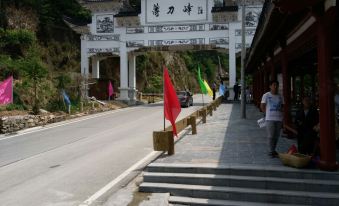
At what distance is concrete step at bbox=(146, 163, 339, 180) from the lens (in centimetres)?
744

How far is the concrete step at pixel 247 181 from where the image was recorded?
23.6 feet

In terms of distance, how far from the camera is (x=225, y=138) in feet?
42.3

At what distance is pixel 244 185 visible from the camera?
7559 mm

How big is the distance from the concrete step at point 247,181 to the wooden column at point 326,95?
52 cm

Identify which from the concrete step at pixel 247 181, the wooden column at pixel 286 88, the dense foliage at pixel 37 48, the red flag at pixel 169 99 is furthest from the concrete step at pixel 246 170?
the dense foliage at pixel 37 48

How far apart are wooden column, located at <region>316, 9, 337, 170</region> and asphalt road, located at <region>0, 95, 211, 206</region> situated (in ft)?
13.9

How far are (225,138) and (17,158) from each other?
19.7ft

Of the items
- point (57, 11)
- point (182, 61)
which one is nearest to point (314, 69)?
point (57, 11)

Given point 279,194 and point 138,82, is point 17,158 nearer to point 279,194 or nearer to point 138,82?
point 279,194

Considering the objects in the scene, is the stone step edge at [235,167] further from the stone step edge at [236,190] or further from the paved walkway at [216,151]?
the stone step edge at [236,190]

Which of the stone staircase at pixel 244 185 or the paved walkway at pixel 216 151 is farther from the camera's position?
the paved walkway at pixel 216 151

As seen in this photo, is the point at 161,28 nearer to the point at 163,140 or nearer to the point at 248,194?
the point at 163,140

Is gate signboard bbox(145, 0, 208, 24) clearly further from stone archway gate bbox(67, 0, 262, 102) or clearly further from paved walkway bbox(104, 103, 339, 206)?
paved walkway bbox(104, 103, 339, 206)

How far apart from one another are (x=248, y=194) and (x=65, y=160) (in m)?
5.84
